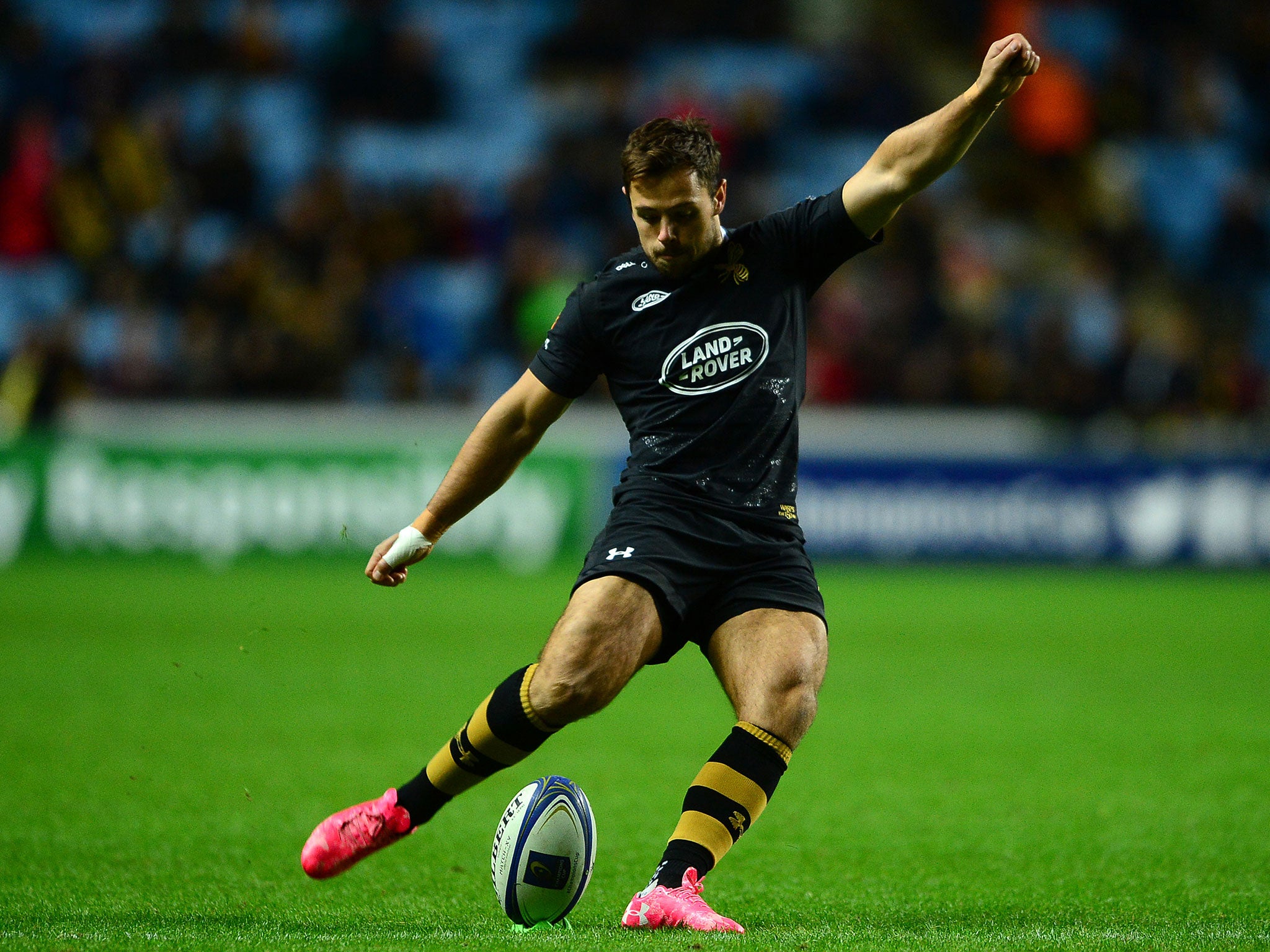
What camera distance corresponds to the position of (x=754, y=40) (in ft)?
66.9

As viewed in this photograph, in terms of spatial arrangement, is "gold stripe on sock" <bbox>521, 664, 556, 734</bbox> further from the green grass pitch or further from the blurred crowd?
the blurred crowd

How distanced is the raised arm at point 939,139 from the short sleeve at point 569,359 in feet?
2.81

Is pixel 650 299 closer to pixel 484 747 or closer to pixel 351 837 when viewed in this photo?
pixel 484 747

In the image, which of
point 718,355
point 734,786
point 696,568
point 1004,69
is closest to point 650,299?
point 718,355

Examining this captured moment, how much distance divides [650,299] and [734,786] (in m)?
1.38

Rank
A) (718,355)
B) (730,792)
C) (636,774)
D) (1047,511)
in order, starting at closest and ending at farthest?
1. (730,792)
2. (718,355)
3. (636,774)
4. (1047,511)

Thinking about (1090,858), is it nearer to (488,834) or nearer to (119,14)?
(488,834)

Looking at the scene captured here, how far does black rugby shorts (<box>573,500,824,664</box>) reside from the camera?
4316 millimetres

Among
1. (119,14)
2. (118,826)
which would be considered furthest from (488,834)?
(119,14)

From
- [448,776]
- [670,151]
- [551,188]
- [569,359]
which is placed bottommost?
[448,776]

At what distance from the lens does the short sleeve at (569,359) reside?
4551 mm

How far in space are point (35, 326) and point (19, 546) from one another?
238 centimetres

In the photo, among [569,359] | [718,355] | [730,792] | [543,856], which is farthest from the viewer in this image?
[569,359]

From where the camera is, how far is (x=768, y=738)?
4254 mm
